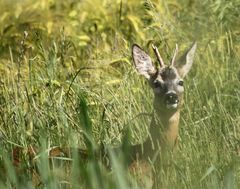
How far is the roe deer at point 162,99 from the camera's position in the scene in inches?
202

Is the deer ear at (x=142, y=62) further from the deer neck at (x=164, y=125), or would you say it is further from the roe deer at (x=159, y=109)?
the deer neck at (x=164, y=125)

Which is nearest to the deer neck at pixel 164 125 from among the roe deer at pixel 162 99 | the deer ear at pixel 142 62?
the roe deer at pixel 162 99

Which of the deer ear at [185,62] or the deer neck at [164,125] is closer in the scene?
the deer neck at [164,125]

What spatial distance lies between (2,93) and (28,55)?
1.84 m

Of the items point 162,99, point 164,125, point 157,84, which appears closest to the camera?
point 164,125

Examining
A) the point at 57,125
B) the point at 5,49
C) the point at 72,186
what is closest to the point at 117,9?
the point at 5,49

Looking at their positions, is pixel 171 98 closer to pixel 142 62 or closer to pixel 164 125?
pixel 164 125

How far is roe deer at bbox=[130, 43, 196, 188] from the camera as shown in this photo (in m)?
5.13

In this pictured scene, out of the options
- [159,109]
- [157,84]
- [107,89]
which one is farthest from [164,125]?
[107,89]

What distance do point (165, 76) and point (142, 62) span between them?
0.69 ft

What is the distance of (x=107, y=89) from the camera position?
5.93 m

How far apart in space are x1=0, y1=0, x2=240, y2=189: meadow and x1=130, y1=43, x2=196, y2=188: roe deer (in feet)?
0.30

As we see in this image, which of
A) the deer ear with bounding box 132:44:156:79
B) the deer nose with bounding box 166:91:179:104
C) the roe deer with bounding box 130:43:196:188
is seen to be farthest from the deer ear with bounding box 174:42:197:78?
the deer nose with bounding box 166:91:179:104

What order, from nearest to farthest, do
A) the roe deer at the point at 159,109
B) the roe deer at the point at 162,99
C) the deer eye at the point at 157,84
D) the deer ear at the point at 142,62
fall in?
1. the roe deer at the point at 159,109
2. the roe deer at the point at 162,99
3. the deer eye at the point at 157,84
4. the deer ear at the point at 142,62
